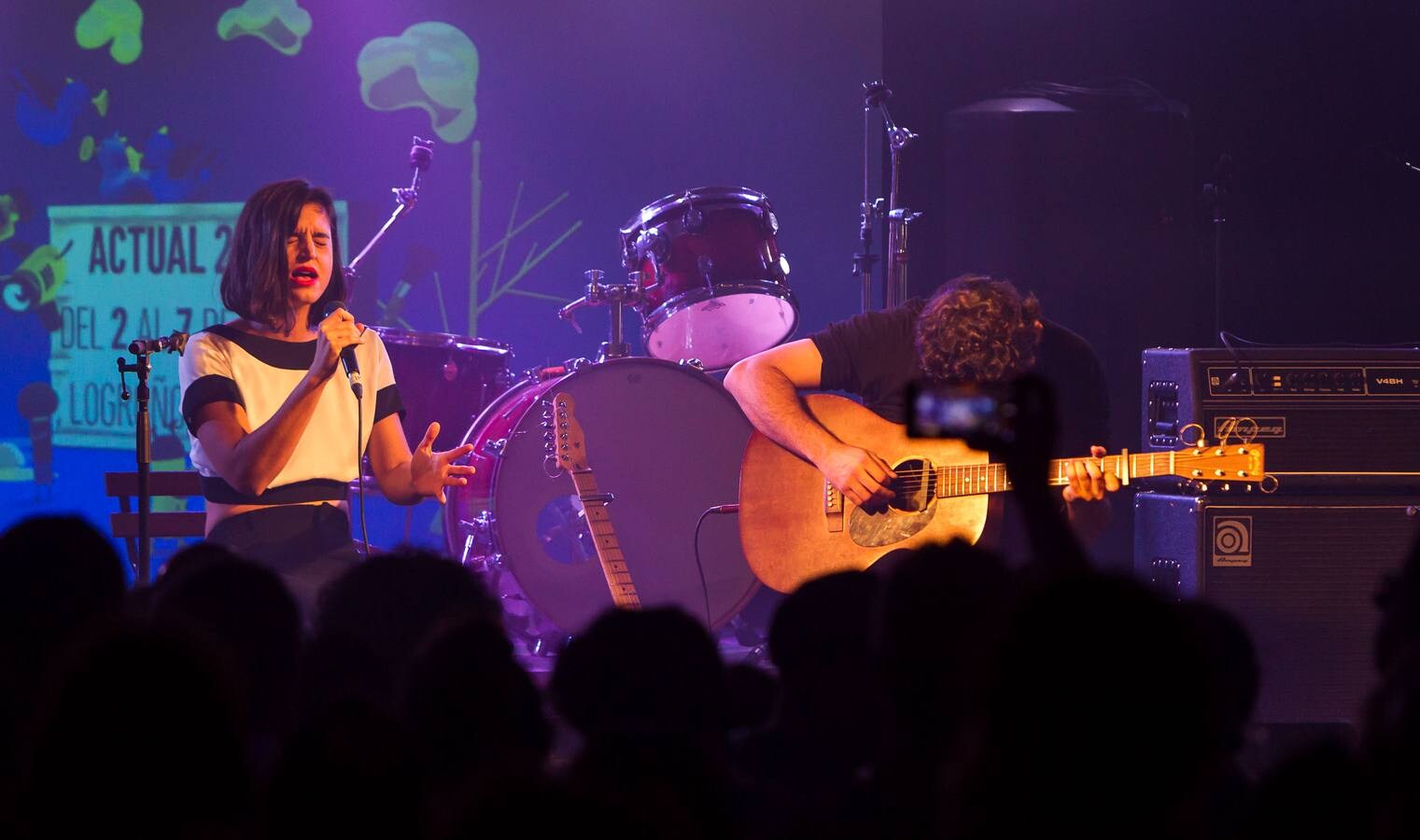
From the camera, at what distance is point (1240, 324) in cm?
738

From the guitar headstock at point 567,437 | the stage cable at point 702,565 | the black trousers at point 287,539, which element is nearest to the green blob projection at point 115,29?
the guitar headstock at point 567,437

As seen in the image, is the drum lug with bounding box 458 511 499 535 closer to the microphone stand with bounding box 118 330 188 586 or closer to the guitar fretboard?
the microphone stand with bounding box 118 330 188 586

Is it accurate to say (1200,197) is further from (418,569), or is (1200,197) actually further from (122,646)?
(122,646)

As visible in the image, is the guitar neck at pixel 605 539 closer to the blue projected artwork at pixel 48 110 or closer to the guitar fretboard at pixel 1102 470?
the guitar fretboard at pixel 1102 470

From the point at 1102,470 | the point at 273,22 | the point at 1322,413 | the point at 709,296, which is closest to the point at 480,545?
the point at 709,296

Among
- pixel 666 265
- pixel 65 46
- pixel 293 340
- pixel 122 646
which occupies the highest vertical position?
pixel 65 46

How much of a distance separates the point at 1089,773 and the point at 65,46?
8775 millimetres

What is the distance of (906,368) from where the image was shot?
5160mm

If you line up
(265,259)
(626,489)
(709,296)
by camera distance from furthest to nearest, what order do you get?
(709,296) < (626,489) < (265,259)

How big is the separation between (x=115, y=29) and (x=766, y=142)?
12.7ft

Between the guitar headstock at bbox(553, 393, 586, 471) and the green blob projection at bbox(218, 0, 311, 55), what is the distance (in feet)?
12.1

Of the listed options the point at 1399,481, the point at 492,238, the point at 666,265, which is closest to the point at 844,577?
the point at 1399,481

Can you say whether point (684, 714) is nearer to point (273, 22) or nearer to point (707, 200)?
point (707, 200)

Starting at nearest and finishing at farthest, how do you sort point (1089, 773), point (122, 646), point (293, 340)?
point (1089, 773) < point (122, 646) < point (293, 340)
